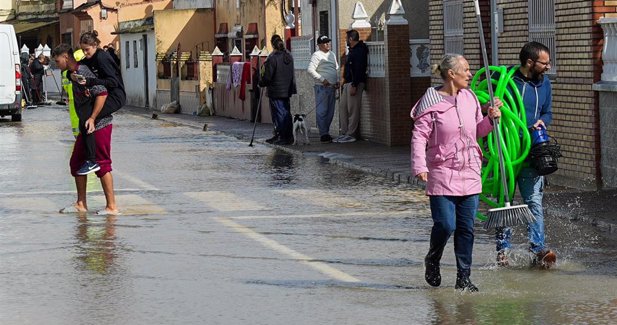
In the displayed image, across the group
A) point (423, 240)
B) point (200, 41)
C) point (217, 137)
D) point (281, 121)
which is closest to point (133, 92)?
point (200, 41)

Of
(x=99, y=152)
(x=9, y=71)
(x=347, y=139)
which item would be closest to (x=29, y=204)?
(x=99, y=152)

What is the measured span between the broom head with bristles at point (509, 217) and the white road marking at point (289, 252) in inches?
40.5

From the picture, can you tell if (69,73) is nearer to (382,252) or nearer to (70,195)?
(70,195)

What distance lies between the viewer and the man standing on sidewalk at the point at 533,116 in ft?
36.0

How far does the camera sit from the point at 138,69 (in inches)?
2144

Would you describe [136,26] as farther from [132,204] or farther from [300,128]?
[132,204]

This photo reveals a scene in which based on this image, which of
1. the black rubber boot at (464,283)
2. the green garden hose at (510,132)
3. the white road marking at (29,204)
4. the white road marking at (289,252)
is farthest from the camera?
the white road marking at (29,204)

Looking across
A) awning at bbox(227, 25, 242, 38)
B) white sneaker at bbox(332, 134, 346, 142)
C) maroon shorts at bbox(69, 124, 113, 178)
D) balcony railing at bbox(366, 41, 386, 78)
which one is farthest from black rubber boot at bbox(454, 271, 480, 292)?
awning at bbox(227, 25, 242, 38)

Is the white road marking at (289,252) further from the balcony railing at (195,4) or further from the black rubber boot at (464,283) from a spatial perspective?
the balcony railing at (195,4)

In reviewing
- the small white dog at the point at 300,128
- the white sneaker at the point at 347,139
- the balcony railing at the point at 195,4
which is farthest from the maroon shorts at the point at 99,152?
the balcony railing at the point at 195,4

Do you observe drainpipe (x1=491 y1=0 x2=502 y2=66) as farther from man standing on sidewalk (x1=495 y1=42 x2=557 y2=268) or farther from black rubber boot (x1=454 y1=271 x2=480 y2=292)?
black rubber boot (x1=454 y1=271 x2=480 y2=292)

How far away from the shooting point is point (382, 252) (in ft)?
39.3

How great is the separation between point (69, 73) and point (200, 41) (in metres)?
38.4

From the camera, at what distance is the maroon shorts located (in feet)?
49.6
